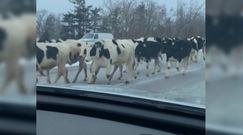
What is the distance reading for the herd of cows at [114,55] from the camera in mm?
1488

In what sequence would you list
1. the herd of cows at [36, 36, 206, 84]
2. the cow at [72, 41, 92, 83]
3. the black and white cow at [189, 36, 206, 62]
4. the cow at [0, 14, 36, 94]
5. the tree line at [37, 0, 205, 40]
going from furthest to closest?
the cow at [72, 41, 92, 83]
the herd of cows at [36, 36, 206, 84]
the tree line at [37, 0, 205, 40]
the black and white cow at [189, 36, 206, 62]
the cow at [0, 14, 36, 94]

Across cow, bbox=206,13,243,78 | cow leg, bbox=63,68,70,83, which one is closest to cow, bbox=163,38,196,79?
cow leg, bbox=63,68,70,83

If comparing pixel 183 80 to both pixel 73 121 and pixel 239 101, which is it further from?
pixel 239 101

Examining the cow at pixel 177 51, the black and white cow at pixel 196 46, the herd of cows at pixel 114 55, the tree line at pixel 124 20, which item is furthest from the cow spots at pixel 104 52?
the black and white cow at pixel 196 46

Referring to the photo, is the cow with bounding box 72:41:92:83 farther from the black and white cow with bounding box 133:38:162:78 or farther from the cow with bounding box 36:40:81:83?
the black and white cow with bounding box 133:38:162:78

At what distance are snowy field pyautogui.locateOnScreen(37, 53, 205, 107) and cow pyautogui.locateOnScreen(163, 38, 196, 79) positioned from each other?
32 mm

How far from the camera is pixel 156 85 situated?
156cm

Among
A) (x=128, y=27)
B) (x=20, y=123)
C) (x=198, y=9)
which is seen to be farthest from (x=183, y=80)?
(x=20, y=123)

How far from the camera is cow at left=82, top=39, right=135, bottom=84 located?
1.58m

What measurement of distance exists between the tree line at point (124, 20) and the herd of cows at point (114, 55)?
3 centimetres

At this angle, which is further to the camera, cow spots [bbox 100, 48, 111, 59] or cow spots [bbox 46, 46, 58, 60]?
cow spots [bbox 100, 48, 111, 59]

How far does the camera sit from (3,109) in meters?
0.63

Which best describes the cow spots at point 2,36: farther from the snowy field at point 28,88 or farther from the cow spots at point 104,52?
the cow spots at point 104,52

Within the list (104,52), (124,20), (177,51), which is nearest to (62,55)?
(104,52)
